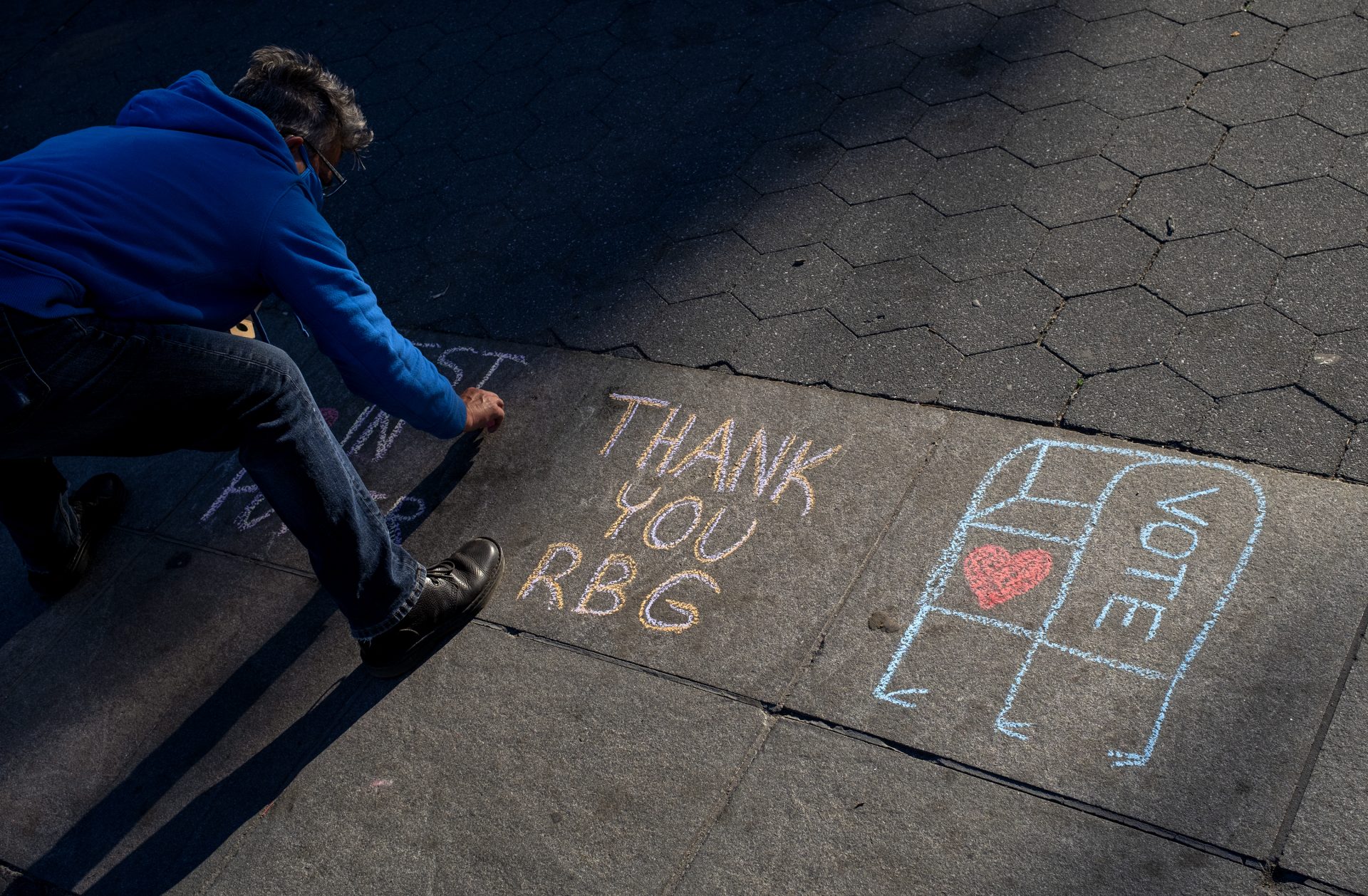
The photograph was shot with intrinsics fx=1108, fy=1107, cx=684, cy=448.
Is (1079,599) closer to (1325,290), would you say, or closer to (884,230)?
(1325,290)

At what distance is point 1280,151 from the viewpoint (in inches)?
132

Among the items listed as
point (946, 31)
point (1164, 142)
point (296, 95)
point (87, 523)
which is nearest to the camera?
point (296, 95)

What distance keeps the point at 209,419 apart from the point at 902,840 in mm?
1624

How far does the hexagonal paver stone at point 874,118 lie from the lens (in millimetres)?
3889

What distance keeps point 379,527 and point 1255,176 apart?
2.71 meters

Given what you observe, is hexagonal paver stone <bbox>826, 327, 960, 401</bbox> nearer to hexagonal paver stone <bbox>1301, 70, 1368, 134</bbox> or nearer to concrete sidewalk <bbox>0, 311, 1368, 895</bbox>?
concrete sidewalk <bbox>0, 311, 1368, 895</bbox>

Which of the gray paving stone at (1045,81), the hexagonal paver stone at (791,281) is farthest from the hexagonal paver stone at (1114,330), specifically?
the gray paving stone at (1045,81)

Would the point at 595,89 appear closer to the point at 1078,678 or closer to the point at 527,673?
the point at 527,673

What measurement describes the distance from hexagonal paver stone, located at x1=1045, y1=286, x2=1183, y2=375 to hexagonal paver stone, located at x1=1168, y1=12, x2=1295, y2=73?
122cm

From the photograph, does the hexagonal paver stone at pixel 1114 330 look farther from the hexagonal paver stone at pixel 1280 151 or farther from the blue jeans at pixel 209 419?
the blue jeans at pixel 209 419

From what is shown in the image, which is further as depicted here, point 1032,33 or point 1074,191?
point 1032,33

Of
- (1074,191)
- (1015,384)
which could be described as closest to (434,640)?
(1015,384)

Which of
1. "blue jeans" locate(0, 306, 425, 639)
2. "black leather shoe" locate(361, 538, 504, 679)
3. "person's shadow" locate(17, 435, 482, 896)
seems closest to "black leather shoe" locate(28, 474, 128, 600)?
"person's shadow" locate(17, 435, 482, 896)

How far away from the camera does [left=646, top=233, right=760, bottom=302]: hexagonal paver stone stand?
352 centimetres
